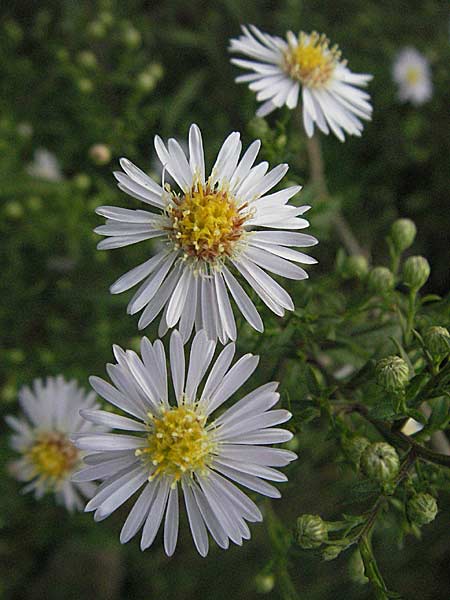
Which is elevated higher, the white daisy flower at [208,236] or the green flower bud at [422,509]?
the white daisy flower at [208,236]

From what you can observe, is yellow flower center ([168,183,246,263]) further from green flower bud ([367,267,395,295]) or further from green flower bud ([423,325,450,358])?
green flower bud ([423,325,450,358])

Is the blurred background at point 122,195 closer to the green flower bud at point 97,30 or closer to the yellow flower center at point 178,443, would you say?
the green flower bud at point 97,30

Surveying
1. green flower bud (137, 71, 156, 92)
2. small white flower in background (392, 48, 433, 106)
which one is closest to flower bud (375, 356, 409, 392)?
green flower bud (137, 71, 156, 92)

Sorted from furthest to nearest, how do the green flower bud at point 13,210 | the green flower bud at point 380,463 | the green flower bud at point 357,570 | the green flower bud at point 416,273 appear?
the green flower bud at point 13,210 → the green flower bud at point 416,273 → the green flower bud at point 357,570 → the green flower bud at point 380,463

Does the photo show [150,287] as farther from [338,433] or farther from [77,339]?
[77,339]

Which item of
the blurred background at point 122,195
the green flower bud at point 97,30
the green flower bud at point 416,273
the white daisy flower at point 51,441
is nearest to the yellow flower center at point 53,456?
the white daisy flower at point 51,441

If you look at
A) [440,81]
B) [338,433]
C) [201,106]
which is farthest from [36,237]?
[440,81]

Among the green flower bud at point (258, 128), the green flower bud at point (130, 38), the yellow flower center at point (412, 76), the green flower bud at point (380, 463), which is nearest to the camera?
the green flower bud at point (380, 463)

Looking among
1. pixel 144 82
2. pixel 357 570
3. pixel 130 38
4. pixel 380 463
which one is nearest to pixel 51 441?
pixel 357 570
